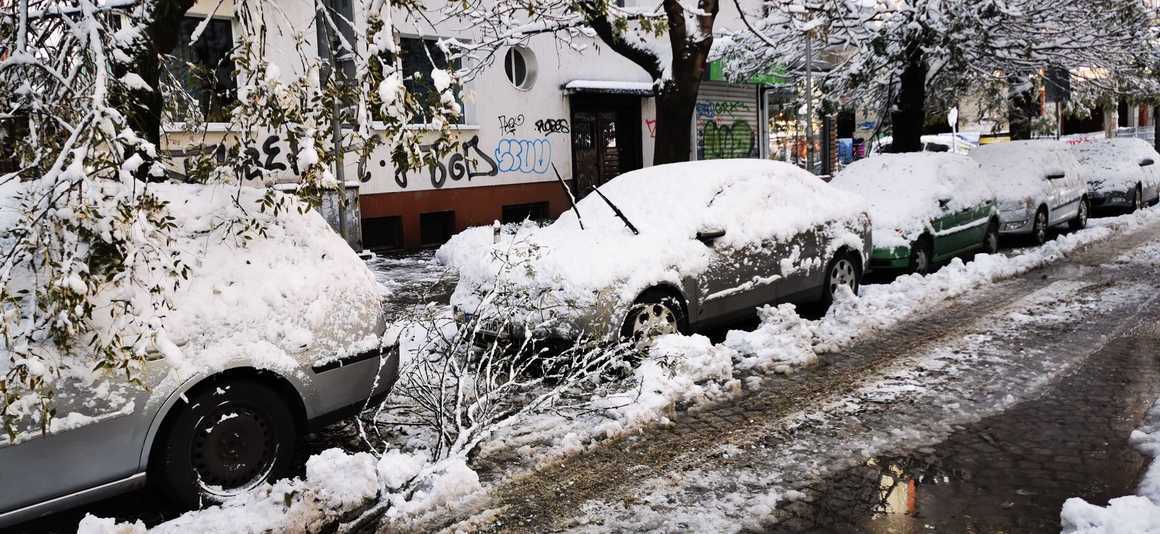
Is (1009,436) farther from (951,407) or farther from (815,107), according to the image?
(815,107)

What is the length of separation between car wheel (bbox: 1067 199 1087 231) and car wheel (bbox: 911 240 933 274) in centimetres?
676

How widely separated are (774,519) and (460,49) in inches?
465

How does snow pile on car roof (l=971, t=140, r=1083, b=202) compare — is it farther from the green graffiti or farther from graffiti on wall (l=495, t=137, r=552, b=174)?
the green graffiti

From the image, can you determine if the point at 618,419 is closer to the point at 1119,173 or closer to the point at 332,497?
the point at 332,497

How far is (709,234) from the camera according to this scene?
7441mm

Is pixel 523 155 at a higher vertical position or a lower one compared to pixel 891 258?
higher

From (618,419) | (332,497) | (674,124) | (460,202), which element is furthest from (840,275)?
(460,202)

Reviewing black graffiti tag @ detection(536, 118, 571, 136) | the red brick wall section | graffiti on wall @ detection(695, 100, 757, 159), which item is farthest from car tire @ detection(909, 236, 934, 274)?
graffiti on wall @ detection(695, 100, 757, 159)

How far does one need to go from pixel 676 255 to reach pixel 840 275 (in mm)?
2710

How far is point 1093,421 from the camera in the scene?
538 cm

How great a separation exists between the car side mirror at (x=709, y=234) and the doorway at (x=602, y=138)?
11000 millimetres

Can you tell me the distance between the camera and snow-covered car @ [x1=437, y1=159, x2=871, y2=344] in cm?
662

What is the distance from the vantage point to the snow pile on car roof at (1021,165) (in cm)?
1345

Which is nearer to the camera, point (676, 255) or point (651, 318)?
point (651, 318)
